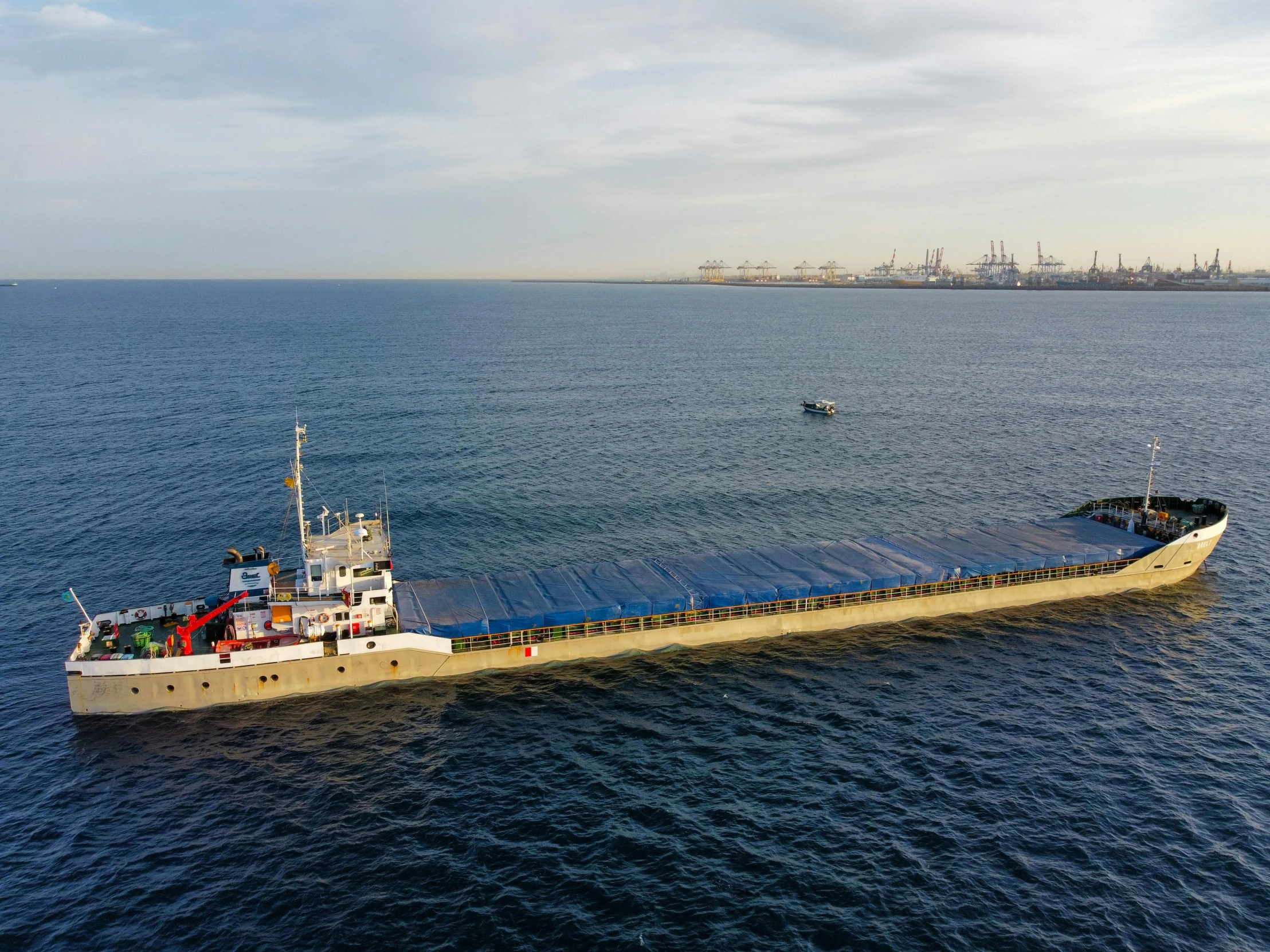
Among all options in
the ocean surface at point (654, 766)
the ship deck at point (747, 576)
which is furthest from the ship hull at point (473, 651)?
the ship deck at point (747, 576)

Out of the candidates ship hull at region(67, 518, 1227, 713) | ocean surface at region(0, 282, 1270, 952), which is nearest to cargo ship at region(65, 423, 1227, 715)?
ship hull at region(67, 518, 1227, 713)

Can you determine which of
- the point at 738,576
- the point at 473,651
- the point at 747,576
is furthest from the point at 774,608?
the point at 473,651

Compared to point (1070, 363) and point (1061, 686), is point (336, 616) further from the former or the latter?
point (1070, 363)

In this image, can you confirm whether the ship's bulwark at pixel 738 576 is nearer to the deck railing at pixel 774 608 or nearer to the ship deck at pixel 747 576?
the ship deck at pixel 747 576

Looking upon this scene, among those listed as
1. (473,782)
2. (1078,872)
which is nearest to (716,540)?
(473,782)

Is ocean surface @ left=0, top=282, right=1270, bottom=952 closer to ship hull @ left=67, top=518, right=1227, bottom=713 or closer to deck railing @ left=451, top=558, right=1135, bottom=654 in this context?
ship hull @ left=67, top=518, right=1227, bottom=713
